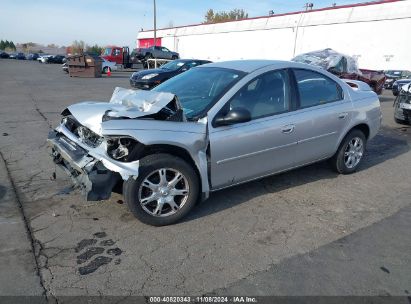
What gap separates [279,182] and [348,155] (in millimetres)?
1205

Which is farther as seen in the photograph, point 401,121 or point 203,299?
point 401,121

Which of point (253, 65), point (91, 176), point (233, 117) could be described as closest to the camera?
point (91, 176)

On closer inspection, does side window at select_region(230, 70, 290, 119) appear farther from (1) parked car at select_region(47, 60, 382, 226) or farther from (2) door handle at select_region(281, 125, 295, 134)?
(2) door handle at select_region(281, 125, 295, 134)

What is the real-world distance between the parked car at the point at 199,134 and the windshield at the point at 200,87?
0.02 m

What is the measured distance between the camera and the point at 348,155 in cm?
527

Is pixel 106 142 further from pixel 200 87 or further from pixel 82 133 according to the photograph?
pixel 200 87

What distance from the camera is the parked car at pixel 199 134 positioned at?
11.2 feet

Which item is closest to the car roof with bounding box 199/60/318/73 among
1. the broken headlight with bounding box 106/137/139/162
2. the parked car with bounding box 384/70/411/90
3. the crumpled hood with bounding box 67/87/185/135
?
the crumpled hood with bounding box 67/87/185/135

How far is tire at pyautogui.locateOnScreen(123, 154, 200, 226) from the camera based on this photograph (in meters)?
3.41

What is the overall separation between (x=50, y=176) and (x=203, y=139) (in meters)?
2.52

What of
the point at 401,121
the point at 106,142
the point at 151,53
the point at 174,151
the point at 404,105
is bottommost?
the point at 151,53

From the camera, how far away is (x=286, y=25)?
36.9 metres

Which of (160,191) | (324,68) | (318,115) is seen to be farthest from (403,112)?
(160,191)

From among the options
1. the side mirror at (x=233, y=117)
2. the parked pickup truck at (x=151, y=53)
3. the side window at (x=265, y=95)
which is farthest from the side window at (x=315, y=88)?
the parked pickup truck at (x=151, y=53)
